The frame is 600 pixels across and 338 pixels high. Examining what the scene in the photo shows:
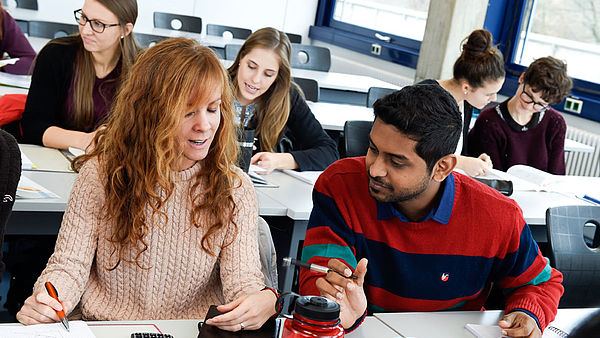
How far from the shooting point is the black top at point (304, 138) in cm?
299

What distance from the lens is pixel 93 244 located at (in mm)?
1521

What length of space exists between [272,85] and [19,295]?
1300mm

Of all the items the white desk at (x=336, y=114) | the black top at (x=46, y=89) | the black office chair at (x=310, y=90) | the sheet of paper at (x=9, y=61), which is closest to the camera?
the black top at (x=46, y=89)

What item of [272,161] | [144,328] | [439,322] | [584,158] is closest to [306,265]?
[144,328]

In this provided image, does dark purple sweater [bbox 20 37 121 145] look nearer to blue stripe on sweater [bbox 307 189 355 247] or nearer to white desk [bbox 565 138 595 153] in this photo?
blue stripe on sweater [bbox 307 189 355 247]

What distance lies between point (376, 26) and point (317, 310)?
6.91 meters

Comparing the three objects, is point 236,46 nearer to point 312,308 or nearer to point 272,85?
point 272,85

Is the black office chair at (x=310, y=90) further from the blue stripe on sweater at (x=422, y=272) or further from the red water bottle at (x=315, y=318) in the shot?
the red water bottle at (x=315, y=318)

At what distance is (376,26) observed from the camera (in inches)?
305

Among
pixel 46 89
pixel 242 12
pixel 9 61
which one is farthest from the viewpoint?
pixel 242 12

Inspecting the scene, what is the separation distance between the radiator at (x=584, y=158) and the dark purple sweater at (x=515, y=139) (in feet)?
4.95

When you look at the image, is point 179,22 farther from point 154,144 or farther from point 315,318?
point 315,318

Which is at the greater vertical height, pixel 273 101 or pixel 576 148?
pixel 273 101

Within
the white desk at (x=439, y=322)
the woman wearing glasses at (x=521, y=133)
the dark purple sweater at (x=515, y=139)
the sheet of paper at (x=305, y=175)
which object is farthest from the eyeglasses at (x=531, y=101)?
the white desk at (x=439, y=322)
